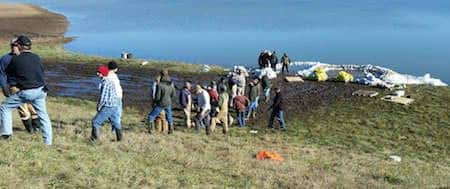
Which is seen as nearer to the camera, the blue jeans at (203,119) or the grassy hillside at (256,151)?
the grassy hillside at (256,151)

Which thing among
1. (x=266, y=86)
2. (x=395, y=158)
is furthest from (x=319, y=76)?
(x=395, y=158)

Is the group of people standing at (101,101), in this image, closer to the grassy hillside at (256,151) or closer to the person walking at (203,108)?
the person walking at (203,108)

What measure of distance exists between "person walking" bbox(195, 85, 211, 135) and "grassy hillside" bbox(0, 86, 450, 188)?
0.51 meters

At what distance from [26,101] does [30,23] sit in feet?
199

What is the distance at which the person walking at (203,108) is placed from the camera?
814 inches

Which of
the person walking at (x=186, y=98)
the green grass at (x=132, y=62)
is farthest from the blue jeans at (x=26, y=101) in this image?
the green grass at (x=132, y=62)

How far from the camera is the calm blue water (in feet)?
180

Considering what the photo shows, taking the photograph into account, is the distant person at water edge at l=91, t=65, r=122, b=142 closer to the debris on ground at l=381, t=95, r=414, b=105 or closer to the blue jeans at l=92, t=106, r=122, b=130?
the blue jeans at l=92, t=106, r=122, b=130

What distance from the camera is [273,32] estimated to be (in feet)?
235

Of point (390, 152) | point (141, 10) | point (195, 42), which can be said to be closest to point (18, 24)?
point (195, 42)

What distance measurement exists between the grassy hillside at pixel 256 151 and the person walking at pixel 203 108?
0.51 meters

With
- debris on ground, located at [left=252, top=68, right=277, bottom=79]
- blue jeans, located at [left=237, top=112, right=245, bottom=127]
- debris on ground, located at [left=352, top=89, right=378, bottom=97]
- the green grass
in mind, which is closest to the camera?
blue jeans, located at [left=237, top=112, right=245, bottom=127]

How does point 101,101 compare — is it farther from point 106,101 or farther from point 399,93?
point 399,93

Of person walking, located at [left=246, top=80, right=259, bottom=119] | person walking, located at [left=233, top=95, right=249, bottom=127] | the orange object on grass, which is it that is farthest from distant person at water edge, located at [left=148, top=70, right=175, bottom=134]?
person walking, located at [left=246, top=80, right=259, bottom=119]
